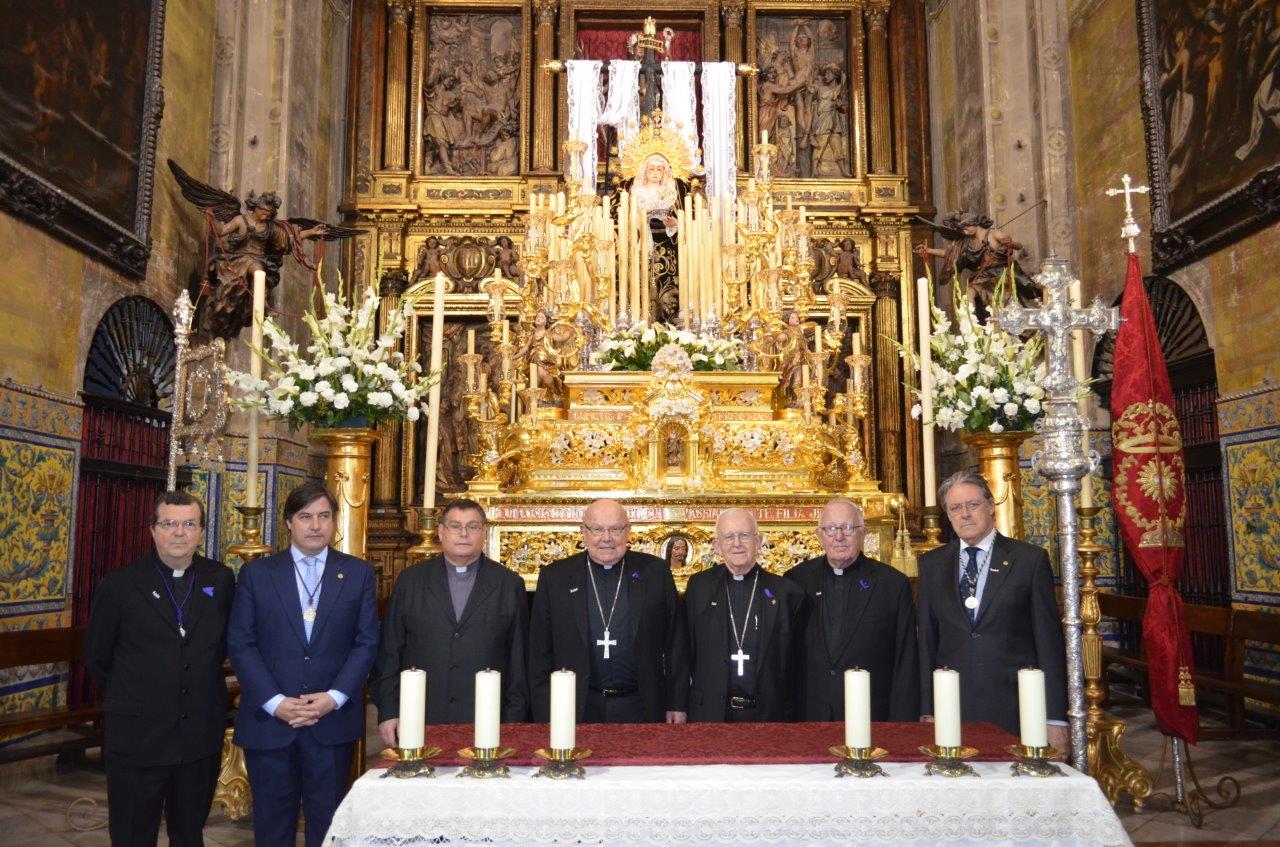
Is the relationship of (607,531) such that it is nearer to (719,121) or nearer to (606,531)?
(606,531)

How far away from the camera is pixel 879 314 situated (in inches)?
434

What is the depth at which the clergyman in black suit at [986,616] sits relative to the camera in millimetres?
3326

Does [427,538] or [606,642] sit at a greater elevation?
[427,538]

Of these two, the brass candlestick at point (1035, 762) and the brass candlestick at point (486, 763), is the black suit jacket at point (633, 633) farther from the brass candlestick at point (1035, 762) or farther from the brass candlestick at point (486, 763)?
the brass candlestick at point (1035, 762)

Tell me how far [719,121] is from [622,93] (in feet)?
3.62

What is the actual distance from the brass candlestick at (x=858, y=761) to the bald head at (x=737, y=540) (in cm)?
121

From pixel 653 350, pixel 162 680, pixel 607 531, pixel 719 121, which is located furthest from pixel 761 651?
pixel 719 121

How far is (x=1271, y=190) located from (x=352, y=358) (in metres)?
5.78

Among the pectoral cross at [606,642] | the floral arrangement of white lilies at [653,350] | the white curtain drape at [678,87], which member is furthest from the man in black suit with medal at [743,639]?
the white curtain drape at [678,87]

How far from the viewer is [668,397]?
5.29m

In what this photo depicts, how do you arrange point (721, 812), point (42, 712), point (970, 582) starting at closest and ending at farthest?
point (721, 812)
point (970, 582)
point (42, 712)

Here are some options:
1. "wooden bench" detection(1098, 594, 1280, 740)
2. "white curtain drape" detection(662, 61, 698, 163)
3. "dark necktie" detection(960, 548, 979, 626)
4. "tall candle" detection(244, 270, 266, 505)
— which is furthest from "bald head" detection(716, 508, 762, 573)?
"white curtain drape" detection(662, 61, 698, 163)

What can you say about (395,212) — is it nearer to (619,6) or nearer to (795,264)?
(619,6)

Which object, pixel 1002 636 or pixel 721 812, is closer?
pixel 721 812
